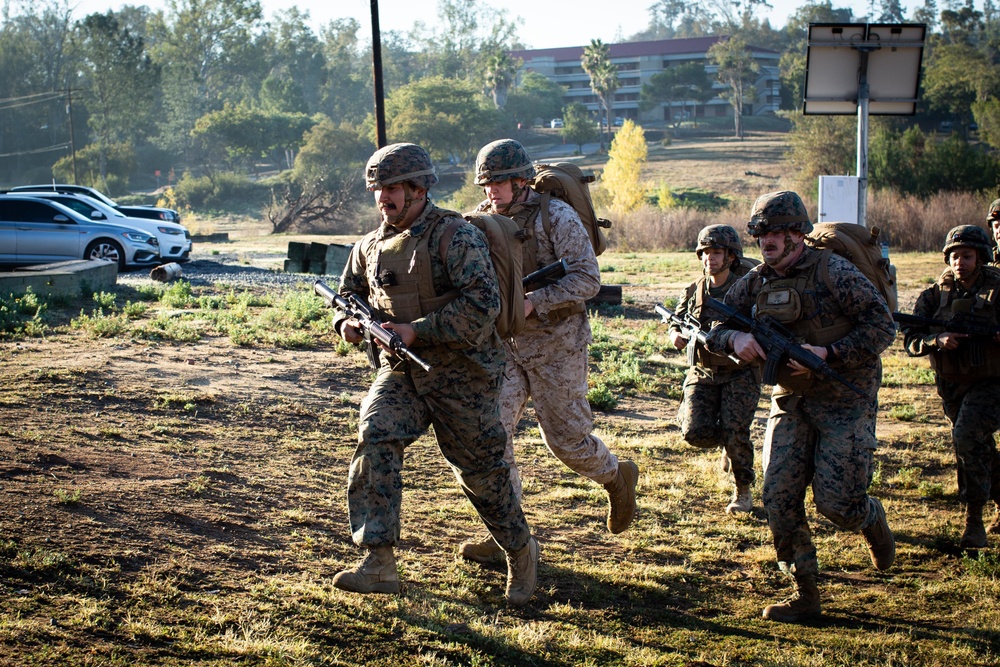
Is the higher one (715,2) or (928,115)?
(715,2)

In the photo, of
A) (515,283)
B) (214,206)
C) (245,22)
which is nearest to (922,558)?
(515,283)

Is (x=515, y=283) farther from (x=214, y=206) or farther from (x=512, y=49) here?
(x=512, y=49)

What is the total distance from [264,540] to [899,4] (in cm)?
15100

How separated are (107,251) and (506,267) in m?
18.0

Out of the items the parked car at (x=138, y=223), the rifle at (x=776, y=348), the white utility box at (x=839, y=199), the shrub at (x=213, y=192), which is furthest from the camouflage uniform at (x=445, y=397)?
the shrub at (x=213, y=192)

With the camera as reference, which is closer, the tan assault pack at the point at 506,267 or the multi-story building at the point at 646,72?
the tan assault pack at the point at 506,267

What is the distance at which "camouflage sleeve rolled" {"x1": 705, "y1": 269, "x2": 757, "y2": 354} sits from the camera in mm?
5152

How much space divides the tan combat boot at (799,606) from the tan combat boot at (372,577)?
187 centimetres

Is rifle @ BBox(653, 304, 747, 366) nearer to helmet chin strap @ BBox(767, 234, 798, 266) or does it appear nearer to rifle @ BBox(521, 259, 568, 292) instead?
helmet chin strap @ BBox(767, 234, 798, 266)

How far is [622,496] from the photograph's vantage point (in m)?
5.94

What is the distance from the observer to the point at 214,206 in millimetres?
73938

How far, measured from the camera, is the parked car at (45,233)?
20.0m

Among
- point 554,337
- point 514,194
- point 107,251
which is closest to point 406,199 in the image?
point 514,194

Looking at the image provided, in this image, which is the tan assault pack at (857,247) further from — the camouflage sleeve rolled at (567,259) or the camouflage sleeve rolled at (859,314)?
the camouflage sleeve rolled at (567,259)
